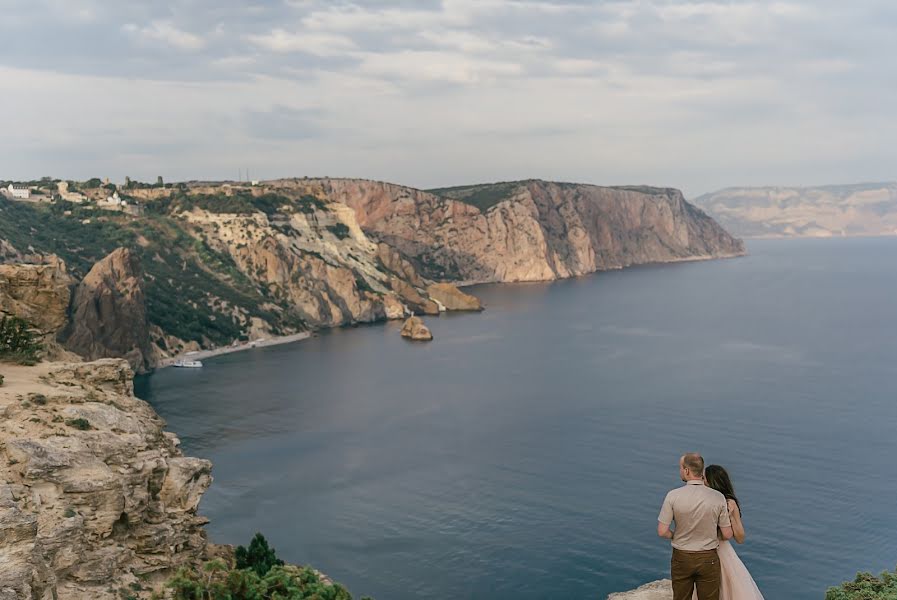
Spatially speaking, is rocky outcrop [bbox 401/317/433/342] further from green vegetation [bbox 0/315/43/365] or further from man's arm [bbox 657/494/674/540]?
man's arm [bbox 657/494/674/540]

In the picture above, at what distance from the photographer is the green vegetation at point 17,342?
36.4 metres

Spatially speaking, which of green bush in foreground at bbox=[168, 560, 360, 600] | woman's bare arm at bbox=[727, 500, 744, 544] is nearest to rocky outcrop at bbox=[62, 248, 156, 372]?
green bush in foreground at bbox=[168, 560, 360, 600]

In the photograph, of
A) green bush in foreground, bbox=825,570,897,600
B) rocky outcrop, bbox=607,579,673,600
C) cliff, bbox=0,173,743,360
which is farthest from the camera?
cliff, bbox=0,173,743,360

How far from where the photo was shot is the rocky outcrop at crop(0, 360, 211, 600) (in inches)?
988

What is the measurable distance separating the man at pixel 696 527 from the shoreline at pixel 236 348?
12483 centimetres

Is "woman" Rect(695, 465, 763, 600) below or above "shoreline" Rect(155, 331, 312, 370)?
above

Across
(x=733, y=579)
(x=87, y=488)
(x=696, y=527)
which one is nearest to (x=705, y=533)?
(x=696, y=527)

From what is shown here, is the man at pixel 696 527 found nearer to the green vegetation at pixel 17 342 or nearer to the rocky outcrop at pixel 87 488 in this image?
the rocky outcrop at pixel 87 488

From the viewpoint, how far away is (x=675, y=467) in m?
72.2

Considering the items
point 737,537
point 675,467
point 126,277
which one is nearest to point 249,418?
point 126,277

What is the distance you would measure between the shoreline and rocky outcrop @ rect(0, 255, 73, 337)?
91545 mm

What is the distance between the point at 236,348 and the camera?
146 meters

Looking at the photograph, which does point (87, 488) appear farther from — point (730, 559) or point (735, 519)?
point (735, 519)

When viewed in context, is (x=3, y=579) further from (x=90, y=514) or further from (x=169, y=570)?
(x=169, y=570)
